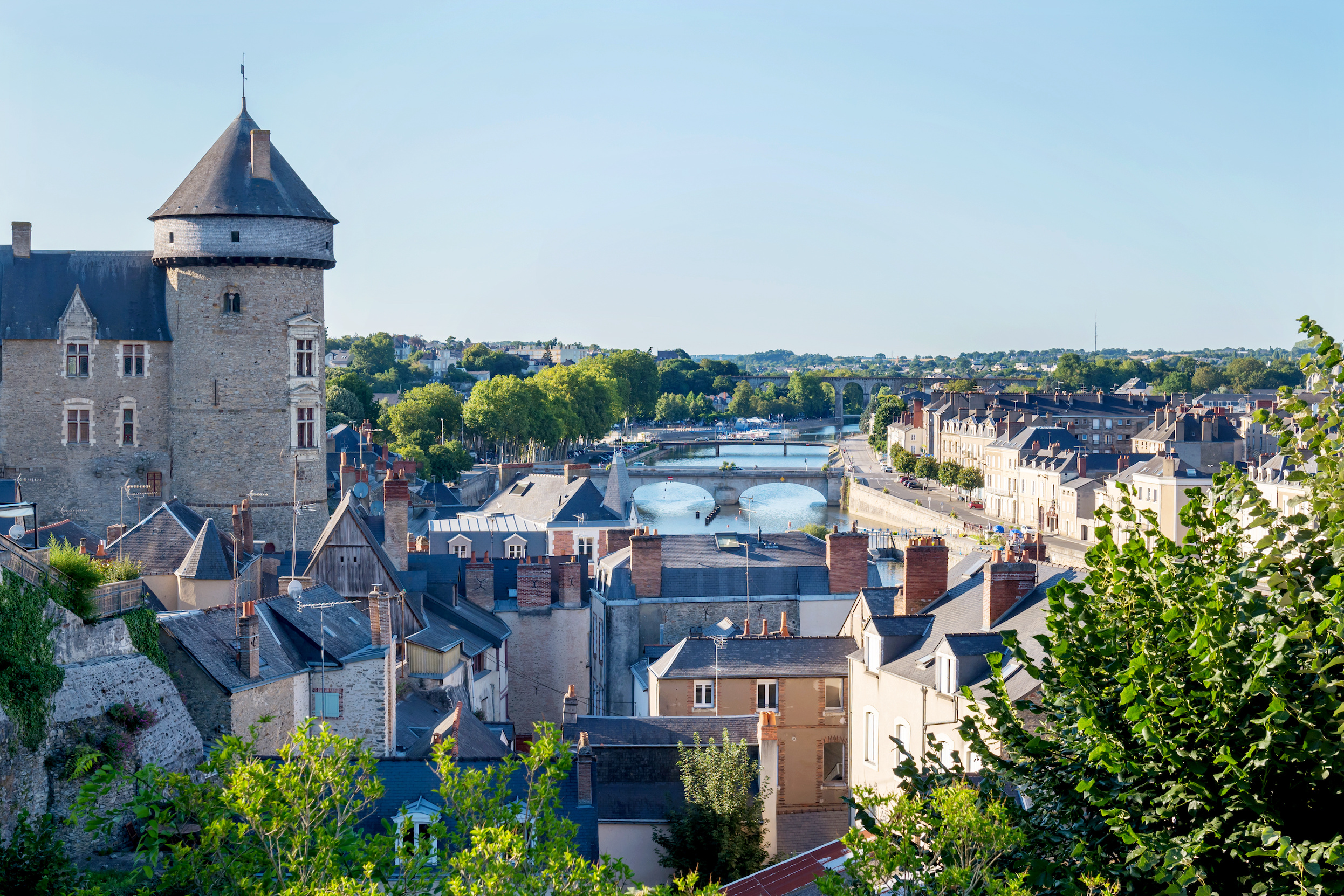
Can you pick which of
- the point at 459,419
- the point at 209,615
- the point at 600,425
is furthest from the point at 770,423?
the point at 209,615

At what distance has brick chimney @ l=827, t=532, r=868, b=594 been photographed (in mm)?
28125

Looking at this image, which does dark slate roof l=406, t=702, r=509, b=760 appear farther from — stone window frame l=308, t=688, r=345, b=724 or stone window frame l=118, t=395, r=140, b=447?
stone window frame l=118, t=395, r=140, b=447

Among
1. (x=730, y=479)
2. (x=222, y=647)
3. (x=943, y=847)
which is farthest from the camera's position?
(x=730, y=479)

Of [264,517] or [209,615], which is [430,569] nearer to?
[264,517]

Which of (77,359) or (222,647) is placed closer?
(222,647)

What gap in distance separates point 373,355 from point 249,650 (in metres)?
133

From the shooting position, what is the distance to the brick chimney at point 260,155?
28594 millimetres

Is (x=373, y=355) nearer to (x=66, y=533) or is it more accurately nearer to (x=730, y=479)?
(x=730, y=479)

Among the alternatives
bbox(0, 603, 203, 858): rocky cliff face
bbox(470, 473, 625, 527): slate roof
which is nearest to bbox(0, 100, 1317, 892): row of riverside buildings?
bbox(0, 603, 203, 858): rocky cliff face

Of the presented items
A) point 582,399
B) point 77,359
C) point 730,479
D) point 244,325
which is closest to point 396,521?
point 244,325

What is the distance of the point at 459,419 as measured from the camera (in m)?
79.7

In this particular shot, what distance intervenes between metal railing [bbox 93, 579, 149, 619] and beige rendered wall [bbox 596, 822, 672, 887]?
6.79 m

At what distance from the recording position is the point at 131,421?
29.6 metres

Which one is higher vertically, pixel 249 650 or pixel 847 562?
pixel 249 650
